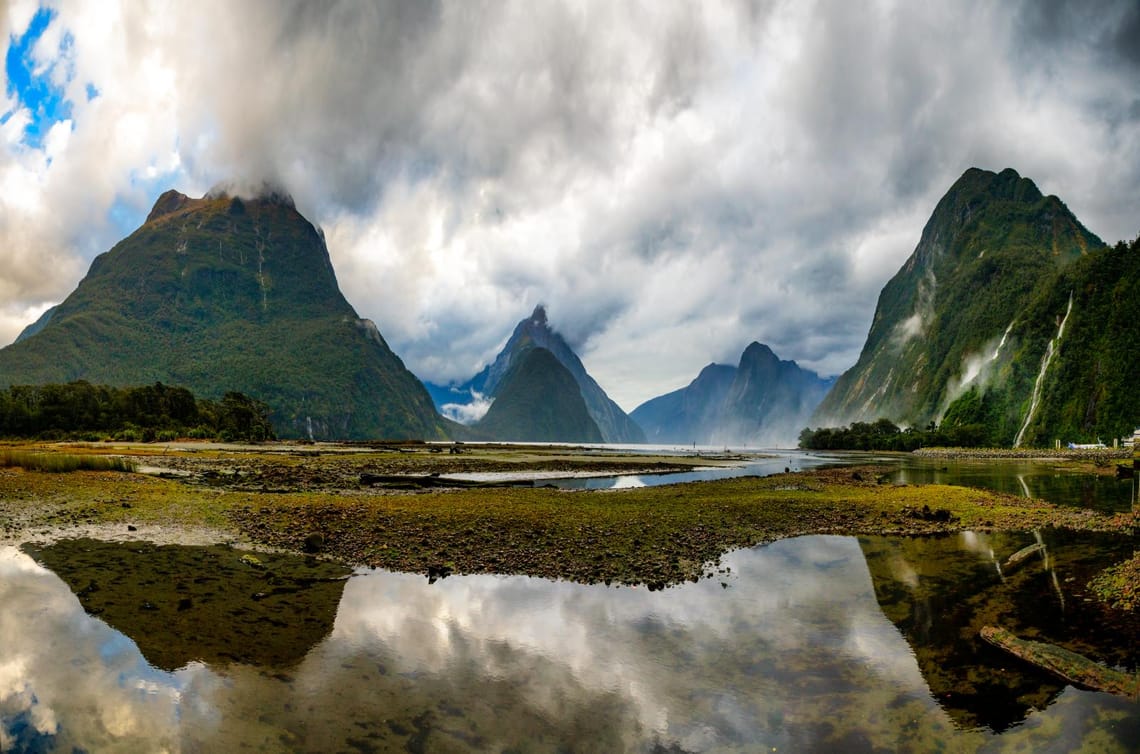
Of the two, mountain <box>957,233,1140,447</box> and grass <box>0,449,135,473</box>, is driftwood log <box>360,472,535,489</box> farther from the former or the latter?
mountain <box>957,233,1140,447</box>

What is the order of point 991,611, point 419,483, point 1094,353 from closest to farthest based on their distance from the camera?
point 991,611
point 419,483
point 1094,353

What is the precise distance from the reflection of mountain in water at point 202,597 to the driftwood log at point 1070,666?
1493cm

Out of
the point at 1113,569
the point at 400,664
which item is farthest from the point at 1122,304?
the point at 400,664

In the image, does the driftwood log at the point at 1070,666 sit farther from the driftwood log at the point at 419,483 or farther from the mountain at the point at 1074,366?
the mountain at the point at 1074,366

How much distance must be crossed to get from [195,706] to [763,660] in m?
10.8

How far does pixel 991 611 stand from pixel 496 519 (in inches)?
755

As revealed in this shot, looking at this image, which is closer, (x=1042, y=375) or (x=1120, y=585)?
(x=1120, y=585)

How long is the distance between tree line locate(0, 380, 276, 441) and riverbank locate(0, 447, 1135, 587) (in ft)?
266

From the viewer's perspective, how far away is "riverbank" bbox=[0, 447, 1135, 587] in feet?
66.9

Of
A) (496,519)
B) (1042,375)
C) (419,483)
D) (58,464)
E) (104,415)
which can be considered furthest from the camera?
(1042,375)

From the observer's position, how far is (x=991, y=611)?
14734 mm

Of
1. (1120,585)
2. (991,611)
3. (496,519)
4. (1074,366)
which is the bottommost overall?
(496,519)

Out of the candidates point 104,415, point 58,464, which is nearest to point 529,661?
point 58,464

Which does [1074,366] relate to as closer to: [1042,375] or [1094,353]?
[1094,353]
